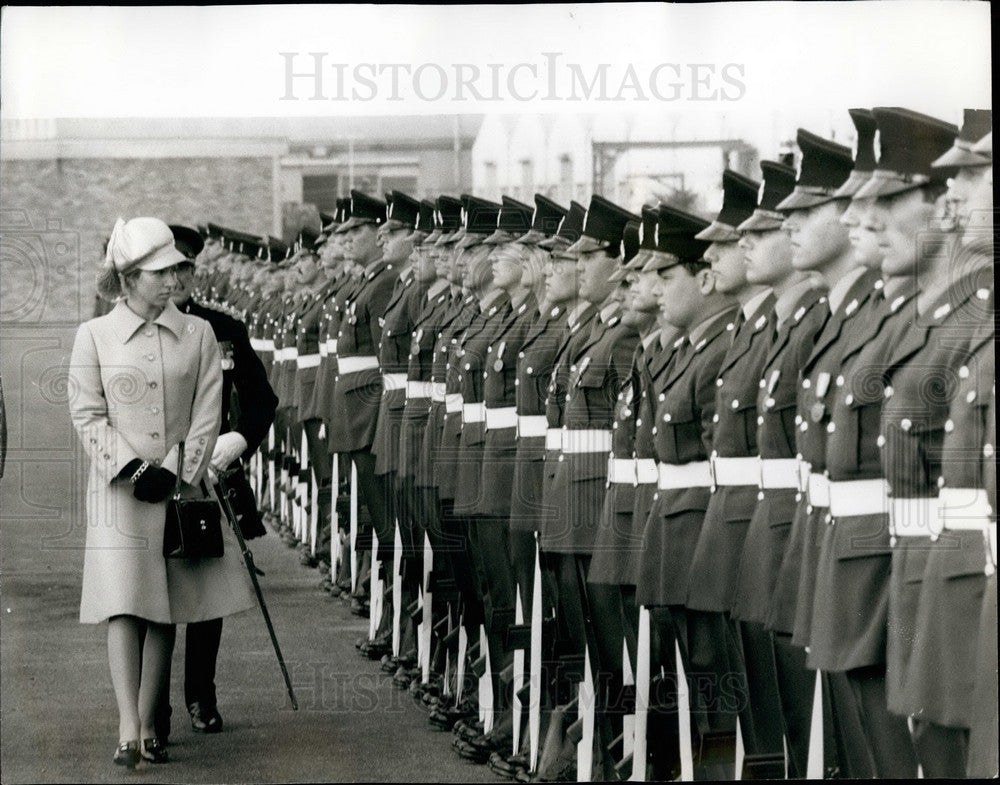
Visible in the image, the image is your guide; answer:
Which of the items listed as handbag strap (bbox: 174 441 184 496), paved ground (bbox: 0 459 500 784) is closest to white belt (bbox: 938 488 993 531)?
paved ground (bbox: 0 459 500 784)

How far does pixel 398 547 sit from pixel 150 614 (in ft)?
4.19

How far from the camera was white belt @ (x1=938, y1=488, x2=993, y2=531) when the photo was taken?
16.3 feet

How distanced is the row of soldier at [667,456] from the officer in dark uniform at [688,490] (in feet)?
0.04

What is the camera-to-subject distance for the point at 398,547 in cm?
723

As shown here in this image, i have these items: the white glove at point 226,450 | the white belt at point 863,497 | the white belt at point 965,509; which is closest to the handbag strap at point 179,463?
the white glove at point 226,450

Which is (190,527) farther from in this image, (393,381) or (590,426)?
(590,426)

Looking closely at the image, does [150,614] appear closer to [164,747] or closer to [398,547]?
[164,747]

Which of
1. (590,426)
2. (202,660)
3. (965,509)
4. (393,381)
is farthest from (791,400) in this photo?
(202,660)

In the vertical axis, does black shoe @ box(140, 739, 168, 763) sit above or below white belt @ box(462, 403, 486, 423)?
below

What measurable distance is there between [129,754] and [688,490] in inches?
88.2

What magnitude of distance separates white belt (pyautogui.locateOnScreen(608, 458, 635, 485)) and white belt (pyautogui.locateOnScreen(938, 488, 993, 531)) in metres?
1.46

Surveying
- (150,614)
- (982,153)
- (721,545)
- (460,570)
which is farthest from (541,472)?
Answer: (982,153)

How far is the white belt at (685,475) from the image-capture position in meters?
5.88

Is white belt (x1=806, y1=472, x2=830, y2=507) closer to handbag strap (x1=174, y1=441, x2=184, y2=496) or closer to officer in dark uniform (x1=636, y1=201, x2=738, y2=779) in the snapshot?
officer in dark uniform (x1=636, y1=201, x2=738, y2=779)
